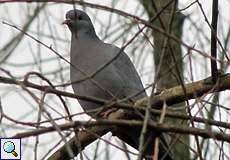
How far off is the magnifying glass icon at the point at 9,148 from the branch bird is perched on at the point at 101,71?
808 mm

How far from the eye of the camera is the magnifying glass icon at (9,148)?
3.19 m

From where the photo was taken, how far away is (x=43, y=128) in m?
2.22

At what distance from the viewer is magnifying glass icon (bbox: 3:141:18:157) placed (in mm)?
3186

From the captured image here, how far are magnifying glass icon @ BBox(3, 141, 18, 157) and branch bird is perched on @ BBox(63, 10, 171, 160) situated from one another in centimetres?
81

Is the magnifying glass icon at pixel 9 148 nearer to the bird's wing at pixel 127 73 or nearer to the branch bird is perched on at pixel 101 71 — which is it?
the branch bird is perched on at pixel 101 71

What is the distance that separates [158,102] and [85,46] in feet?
4.55

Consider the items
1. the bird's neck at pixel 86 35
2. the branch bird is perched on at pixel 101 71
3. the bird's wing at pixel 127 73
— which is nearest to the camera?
the branch bird is perched on at pixel 101 71

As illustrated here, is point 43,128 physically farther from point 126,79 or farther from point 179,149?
point 179,149

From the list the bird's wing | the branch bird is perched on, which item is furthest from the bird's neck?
the bird's wing

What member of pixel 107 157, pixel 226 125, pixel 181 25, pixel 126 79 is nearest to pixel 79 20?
pixel 126 79

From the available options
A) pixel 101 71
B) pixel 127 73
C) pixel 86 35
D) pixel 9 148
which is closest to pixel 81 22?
pixel 86 35

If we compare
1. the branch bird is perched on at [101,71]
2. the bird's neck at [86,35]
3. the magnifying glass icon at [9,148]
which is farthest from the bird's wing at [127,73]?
the magnifying glass icon at [9,148]

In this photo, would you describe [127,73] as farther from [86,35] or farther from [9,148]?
[9,148]

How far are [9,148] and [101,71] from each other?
3.63 feet
